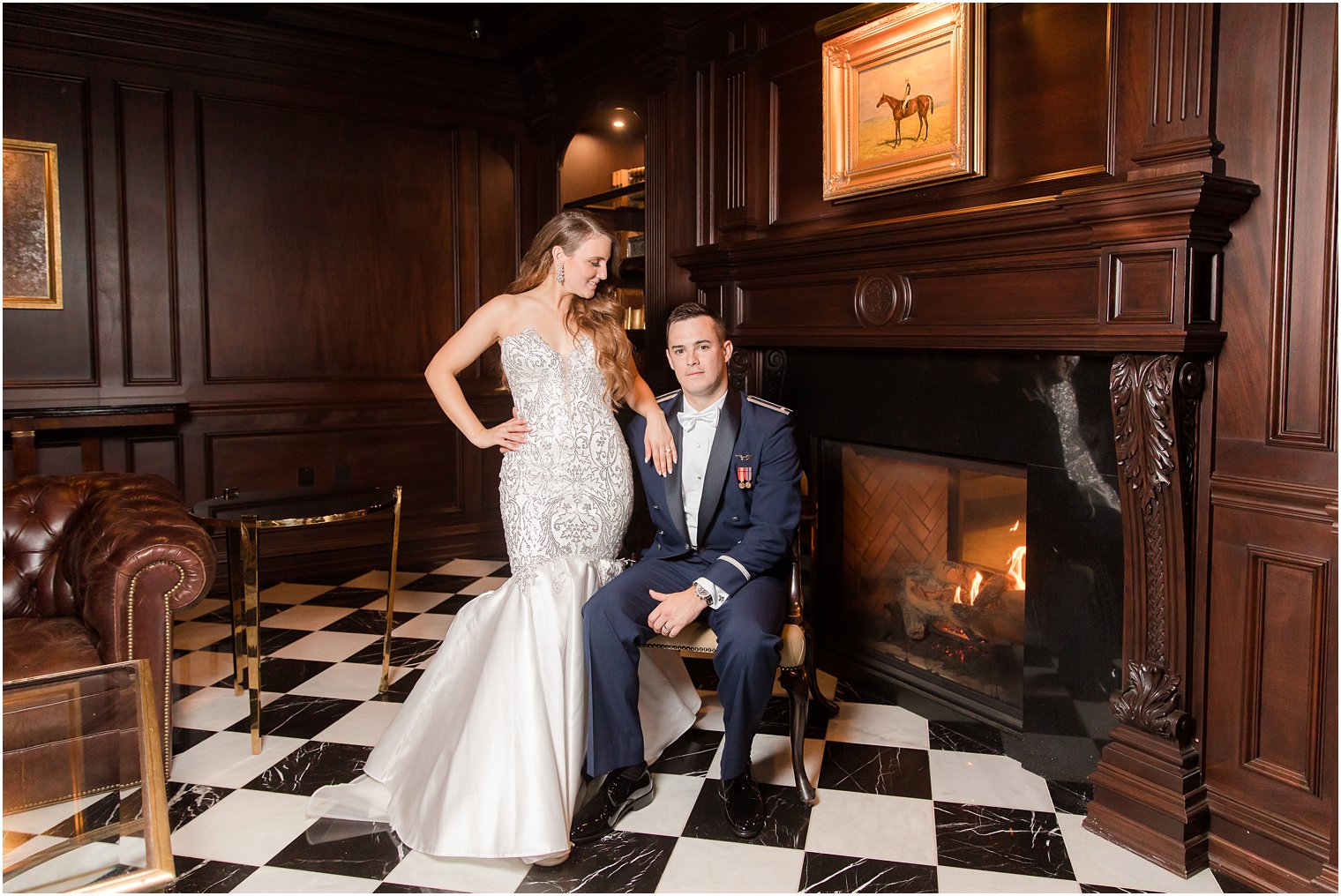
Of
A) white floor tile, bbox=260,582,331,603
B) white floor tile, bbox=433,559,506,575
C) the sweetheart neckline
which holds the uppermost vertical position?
the sweetheart neckline

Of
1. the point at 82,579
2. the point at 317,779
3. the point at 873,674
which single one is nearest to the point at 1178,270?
the point at 873,674

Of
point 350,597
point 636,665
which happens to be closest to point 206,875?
point 636,665

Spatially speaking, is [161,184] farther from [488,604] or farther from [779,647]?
[779,647]

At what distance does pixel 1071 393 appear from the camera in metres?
2.68

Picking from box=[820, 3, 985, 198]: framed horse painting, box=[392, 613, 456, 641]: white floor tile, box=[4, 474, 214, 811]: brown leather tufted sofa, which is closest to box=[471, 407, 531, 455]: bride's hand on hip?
box=[4, 474, 214, 811]: brown leather tufted sofa

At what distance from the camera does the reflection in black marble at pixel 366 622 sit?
4.30 metres

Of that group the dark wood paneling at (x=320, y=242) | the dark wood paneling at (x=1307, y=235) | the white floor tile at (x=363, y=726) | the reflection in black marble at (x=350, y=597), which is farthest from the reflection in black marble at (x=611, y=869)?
the dark wood paneling at (x=320, y=242)

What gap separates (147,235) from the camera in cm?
480

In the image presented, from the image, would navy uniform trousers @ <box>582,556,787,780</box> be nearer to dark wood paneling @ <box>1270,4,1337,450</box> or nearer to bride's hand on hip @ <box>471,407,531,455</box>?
bride's hand on hip @ <box>471,407,531,455</box>

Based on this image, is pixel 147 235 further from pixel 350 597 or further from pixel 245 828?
pixel 245 828

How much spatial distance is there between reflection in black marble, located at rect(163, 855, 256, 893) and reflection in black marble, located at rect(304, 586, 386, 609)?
234 cm

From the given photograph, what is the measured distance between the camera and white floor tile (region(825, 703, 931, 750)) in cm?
308

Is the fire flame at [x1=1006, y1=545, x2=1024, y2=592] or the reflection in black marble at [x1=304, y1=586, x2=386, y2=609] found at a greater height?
the fire flame at [x1=1006, y1=545, x2=1024, y2=592]

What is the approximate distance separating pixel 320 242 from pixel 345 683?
9.02ft
